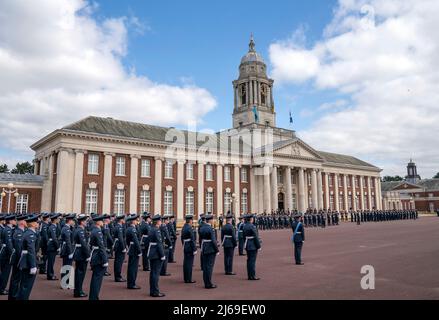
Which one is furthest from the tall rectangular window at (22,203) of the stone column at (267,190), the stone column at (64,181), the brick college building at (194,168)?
the stone column at (267,190)

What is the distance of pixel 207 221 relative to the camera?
11.3 meters

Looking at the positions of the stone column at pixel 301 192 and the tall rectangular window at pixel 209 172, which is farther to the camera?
the stone column at pixel 301 192

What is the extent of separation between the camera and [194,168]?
146 ft

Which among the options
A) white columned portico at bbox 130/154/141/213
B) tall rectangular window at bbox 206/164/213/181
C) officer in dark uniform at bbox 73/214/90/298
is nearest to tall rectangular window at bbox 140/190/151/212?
white columned portico at bbox 130/154/141/213

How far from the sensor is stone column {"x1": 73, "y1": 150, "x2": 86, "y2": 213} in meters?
35.2

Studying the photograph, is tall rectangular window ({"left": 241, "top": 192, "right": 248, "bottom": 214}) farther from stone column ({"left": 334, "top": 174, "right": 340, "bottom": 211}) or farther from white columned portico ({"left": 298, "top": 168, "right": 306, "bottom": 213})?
stone column ({"left": 334, "top": 174, "right": 340, "bottom": 211})

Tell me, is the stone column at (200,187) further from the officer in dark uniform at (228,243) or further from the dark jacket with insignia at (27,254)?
the dark jacket with insignia at (27,254)

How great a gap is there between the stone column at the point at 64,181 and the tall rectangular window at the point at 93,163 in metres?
1.76

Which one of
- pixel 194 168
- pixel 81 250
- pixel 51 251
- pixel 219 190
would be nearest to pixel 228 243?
pixel 81 250

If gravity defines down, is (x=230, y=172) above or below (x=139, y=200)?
above

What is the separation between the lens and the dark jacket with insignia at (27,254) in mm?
7811
